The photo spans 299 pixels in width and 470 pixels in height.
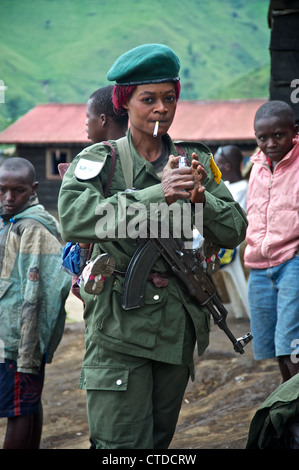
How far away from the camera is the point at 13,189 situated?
156 inches

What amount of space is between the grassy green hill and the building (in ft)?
45.5

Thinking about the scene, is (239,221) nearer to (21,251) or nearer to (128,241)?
(128,241)

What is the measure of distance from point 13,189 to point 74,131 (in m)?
19.2

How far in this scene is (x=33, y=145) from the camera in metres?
23.5

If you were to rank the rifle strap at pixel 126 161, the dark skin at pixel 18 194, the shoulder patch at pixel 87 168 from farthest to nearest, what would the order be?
1. the dark skin at pixel 18 194
2. the rifle strap at pixel 126 161
3. the shoulder patch at pixel 87 168

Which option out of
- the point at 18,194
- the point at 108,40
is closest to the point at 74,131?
the point at 18,194

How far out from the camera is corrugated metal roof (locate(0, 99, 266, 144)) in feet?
67.2

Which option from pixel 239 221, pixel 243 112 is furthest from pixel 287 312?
pixel 243 112

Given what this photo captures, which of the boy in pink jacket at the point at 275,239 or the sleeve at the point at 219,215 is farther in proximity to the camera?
the boy in pink jacket at the point at 275,239

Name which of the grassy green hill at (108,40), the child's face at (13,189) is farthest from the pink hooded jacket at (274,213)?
the grassy green hill at (108,40)

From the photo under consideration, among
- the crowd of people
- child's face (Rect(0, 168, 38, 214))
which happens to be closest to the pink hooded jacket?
the crowd of people

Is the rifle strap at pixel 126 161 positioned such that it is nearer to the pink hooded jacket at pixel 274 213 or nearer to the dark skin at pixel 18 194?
the dark skin at pixel 18 194

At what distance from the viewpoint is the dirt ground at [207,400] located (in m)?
4.65

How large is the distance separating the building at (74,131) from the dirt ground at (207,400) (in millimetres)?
13959
